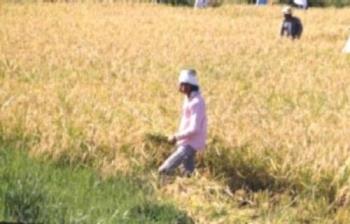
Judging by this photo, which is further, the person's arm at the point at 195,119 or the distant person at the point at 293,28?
the distant person at the point at 293,28

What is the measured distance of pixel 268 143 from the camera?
845cm

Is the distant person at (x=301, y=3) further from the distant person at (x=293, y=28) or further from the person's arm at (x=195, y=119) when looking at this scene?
the person's arm at (x=195, y=119)

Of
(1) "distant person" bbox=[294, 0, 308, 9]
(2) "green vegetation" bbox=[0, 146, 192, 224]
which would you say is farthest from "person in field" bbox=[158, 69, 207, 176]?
(1) "distant person" bbox=[294, 0, 308, 9]

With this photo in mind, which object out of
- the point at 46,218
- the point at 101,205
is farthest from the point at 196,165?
the point at 46,218

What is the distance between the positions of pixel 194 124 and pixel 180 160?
344 mm

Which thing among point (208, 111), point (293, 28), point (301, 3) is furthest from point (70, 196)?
point (301, 3)

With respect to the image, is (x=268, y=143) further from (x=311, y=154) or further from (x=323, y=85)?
(x=323, y=85)

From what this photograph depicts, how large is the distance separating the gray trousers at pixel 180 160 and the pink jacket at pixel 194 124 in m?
0.06

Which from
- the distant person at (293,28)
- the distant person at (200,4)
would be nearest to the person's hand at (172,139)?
the distant person at (293,28)

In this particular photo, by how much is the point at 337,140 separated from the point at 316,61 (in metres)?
6.94

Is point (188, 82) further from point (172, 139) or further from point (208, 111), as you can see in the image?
point (208, 111)

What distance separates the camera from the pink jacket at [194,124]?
7.91 metres

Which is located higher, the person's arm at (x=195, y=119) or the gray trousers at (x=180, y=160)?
the person's arm at (x=195, y=119)

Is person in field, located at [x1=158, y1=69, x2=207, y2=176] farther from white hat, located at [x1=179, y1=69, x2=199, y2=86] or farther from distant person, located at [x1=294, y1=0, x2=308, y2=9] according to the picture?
distant person, located at [x1=294, y1=0, x2=308, y2=9]
